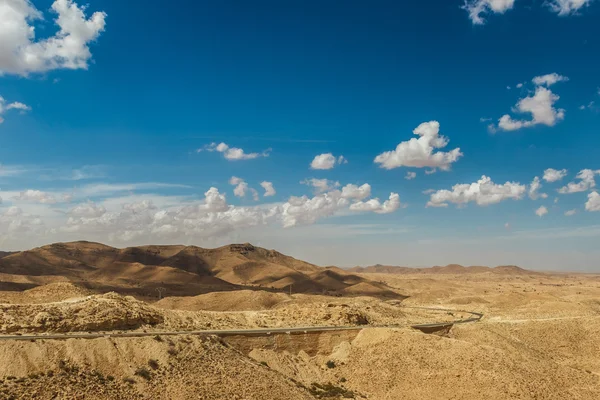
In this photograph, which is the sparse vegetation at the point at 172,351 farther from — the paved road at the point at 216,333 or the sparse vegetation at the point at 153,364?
the paved road at the point at 216,333

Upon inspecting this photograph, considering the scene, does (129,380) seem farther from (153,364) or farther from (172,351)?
(172,351)

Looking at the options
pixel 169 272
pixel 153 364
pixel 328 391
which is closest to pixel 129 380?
pixel 153 364

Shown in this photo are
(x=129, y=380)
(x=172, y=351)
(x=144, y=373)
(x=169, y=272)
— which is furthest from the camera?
(x=169, y=272)

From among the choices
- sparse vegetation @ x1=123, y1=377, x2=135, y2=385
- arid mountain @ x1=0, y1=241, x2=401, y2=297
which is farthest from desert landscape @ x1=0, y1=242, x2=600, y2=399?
arid mountain @ x1=0, y1=241, x2=401, y2=297

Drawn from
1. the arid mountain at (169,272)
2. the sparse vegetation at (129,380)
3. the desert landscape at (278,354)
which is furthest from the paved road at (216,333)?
the arid mountain at (169,272)

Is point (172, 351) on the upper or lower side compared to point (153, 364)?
upper

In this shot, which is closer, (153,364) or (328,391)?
(153,364)

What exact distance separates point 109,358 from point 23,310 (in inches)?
468

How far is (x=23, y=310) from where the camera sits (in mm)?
35281

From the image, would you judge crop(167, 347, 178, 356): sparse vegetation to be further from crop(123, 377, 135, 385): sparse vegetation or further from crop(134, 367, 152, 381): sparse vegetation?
crop(123, 377, 135, 385): sparse vegetation

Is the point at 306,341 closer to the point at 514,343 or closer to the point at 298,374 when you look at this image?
the point at 298,374

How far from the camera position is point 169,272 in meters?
131

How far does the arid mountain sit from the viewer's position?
11444 centimetres

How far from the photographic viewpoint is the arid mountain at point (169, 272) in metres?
114
